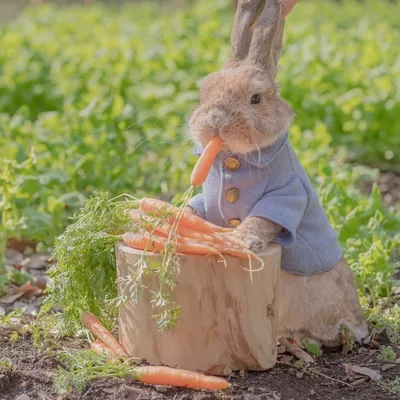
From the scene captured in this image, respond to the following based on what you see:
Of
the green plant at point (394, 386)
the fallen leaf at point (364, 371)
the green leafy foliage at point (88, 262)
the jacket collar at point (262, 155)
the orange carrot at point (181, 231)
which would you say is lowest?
the green plant at point (394, 386)

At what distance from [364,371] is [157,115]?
13.6 feet

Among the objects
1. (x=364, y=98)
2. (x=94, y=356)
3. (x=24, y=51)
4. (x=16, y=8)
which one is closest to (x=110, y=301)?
(x=94, y=356)

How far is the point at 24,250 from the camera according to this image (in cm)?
612

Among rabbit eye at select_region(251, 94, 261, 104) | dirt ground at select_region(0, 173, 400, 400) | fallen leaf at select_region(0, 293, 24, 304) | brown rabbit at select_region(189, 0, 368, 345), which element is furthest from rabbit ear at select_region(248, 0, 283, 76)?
fallen leaf at select_region(0, 293, 24, 304)

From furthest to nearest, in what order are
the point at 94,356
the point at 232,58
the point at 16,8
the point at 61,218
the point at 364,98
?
the point at 16,8
the point at 364,98
the point at 61,218
the point at 232,58
the point at 94,356

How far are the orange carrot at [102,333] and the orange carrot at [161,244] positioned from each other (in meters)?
0.48

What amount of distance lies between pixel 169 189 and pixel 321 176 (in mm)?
1354

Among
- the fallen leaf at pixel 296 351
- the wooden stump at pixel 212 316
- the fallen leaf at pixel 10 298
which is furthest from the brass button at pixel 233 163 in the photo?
the fallen leaf at pixel 10 298

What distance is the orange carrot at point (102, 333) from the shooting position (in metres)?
4.07

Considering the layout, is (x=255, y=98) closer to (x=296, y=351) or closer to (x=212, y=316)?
(x=212, y=316)

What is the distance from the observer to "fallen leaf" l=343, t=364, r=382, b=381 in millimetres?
4133

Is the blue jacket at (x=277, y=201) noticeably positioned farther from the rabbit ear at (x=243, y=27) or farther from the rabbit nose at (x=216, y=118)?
the rabbit ear at (x=243, y=27)

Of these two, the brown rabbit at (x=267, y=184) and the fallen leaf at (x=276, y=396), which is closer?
the fallen leaf at (x=276, y=396)

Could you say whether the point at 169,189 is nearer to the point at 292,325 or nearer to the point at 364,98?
the point at 364,98
